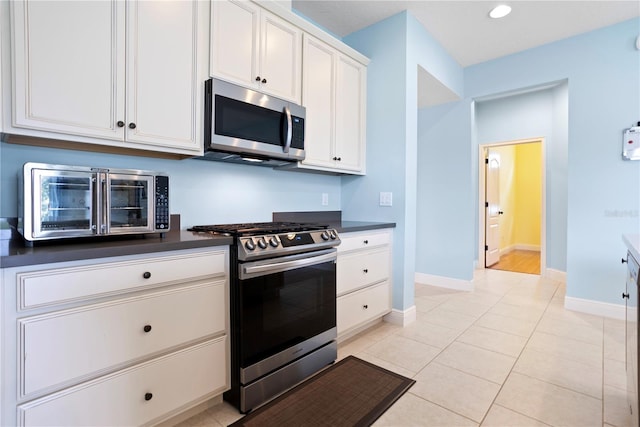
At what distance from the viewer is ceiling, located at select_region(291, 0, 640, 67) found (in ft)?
8.85

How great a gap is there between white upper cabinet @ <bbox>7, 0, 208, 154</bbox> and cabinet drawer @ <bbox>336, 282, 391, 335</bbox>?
4.98ft

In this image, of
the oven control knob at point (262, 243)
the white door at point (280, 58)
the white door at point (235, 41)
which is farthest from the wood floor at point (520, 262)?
the white door at point (235, 41)

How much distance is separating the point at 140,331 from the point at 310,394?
3.28 feet

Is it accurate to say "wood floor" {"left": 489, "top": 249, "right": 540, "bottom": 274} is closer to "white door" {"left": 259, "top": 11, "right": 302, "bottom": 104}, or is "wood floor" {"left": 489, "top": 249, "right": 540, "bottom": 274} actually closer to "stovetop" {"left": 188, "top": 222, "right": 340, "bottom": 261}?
"stovetop" {"left": 188, "top": 222, "right": 340, "bottom": 261}

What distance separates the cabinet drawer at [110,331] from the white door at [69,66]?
2.73 feet

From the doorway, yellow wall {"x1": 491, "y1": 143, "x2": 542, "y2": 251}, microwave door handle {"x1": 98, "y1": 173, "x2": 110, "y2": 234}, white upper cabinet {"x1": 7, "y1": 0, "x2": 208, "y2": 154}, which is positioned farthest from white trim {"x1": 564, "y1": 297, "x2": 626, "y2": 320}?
microwave door handle {"x1": 98, "y1": 173, "x2": 110, "y2": 234}

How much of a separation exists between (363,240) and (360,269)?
23 centimetres

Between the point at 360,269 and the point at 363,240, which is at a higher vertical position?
the point at 363,240

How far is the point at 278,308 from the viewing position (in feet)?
5.87

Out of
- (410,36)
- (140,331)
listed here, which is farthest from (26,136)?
(410,36)

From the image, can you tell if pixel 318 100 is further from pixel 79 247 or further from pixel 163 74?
pixel 79 247

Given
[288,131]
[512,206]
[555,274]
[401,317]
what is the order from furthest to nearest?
1. [512,206]
2. [555,274]
3. [401,317]
4. [288,131]

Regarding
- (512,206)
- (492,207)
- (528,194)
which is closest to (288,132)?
(492,207)

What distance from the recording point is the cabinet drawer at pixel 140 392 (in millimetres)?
1160
